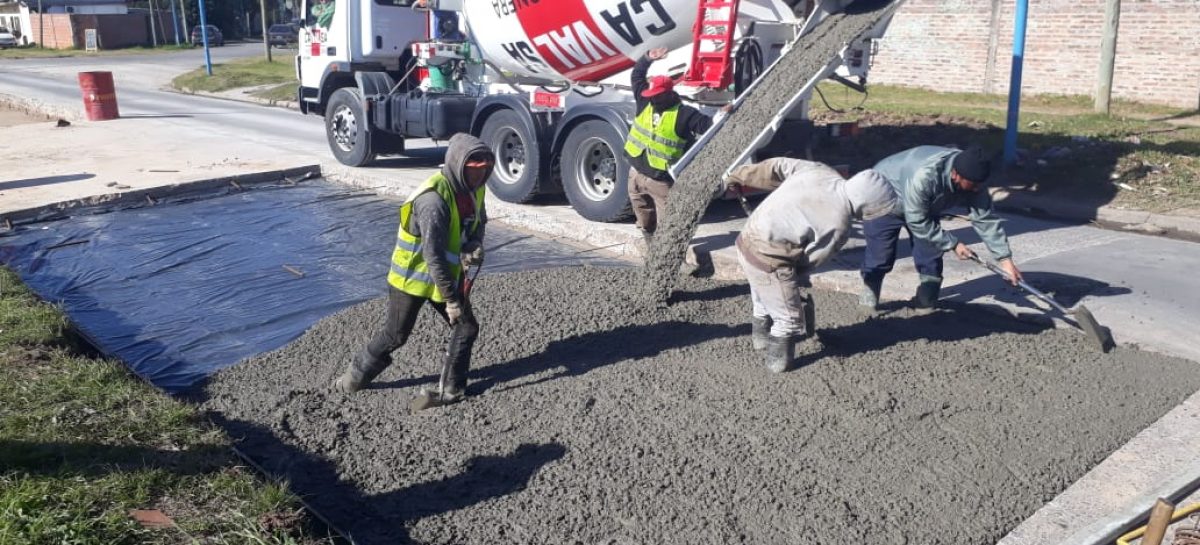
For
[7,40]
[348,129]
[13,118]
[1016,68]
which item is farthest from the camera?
[7,40]

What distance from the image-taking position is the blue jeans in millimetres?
6367

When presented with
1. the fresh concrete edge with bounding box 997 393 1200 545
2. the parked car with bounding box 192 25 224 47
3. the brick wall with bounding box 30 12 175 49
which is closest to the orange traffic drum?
the fresh concrete edge with bounding box 997 393 1200 545

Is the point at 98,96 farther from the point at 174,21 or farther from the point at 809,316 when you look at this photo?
the point at 174,21

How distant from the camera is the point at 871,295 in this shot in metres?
6.64

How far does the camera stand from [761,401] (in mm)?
5031

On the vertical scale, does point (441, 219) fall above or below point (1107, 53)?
below

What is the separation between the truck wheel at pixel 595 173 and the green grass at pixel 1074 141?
3.52 metres

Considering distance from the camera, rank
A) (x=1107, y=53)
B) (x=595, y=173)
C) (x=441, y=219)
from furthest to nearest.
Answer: (x=1107, y=53)
(x=595, y=173)
(x=441, y=219)

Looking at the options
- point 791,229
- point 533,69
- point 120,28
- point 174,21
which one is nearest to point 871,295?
point 791,229

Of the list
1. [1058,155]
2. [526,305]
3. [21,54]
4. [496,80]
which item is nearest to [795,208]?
[526,305]

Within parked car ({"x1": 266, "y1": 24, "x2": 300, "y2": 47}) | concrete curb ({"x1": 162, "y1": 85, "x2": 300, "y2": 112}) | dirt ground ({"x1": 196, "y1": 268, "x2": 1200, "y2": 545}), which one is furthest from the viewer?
parked car ({"x1": 266, "y1": 24, "x2": 300, "y2": 47})

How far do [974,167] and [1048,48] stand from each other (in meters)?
13.9

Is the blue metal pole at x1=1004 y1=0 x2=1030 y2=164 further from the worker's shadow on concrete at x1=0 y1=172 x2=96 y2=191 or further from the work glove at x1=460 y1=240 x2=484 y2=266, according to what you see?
the worker's shadow on concrete at x1=0 y1=172 x2=96 y2=191

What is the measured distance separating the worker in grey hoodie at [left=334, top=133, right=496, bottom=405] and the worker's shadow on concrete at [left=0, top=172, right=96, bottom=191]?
29.2 feet
